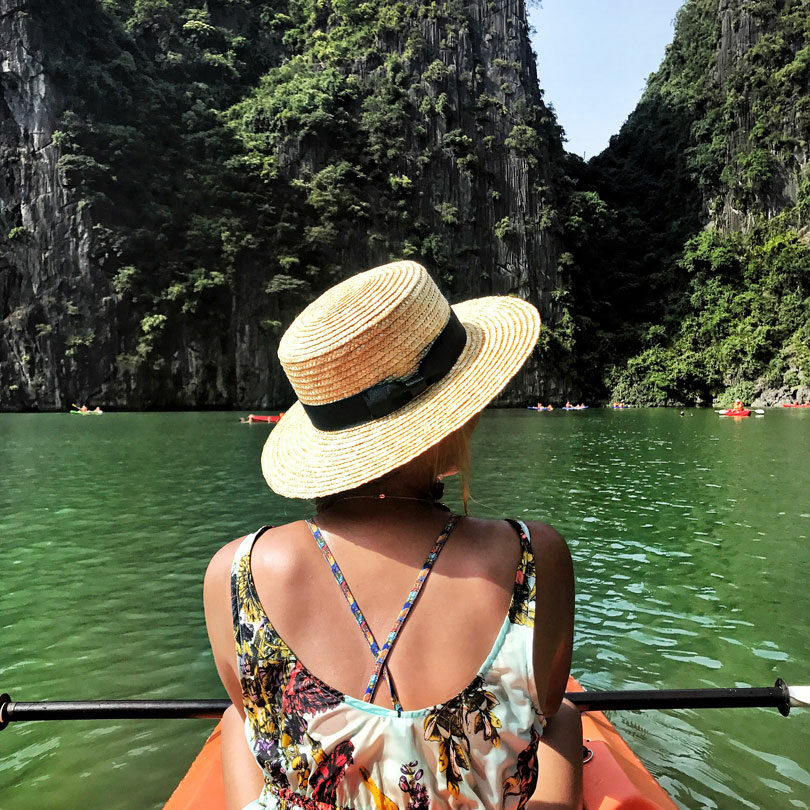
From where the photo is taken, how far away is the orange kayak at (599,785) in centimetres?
159

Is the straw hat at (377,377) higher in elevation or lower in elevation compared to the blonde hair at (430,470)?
higher

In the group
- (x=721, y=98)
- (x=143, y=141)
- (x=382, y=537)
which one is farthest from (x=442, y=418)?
(x=721, y=98)

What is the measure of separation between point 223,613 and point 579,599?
4.48 meters

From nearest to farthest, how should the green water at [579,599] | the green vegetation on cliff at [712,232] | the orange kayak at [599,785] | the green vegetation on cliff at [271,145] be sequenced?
the orange kayak at [599,785]
the green water at [579,599]
the green vegetation on cliff at [271,145]
the green vegetation on cliff at [712,232]

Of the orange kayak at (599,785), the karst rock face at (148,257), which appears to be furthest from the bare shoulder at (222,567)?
the karst rock face at (148,257)

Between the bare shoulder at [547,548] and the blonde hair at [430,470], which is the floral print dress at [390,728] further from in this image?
the blonde hair at [430,470]

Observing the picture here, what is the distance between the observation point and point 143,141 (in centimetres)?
3416

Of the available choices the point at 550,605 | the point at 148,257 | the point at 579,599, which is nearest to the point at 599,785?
the point at 550,605

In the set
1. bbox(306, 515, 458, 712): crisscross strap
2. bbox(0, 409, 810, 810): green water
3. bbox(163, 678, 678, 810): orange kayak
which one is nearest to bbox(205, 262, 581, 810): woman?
bbox(306, 515, 458, 712): crisscross strap

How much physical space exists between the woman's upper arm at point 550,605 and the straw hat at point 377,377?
8.8 inches

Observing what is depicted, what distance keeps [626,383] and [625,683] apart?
37494 mm

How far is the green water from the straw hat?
8.11 feet

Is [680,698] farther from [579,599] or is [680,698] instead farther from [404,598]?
[579,599]

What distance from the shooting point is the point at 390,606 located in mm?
914
